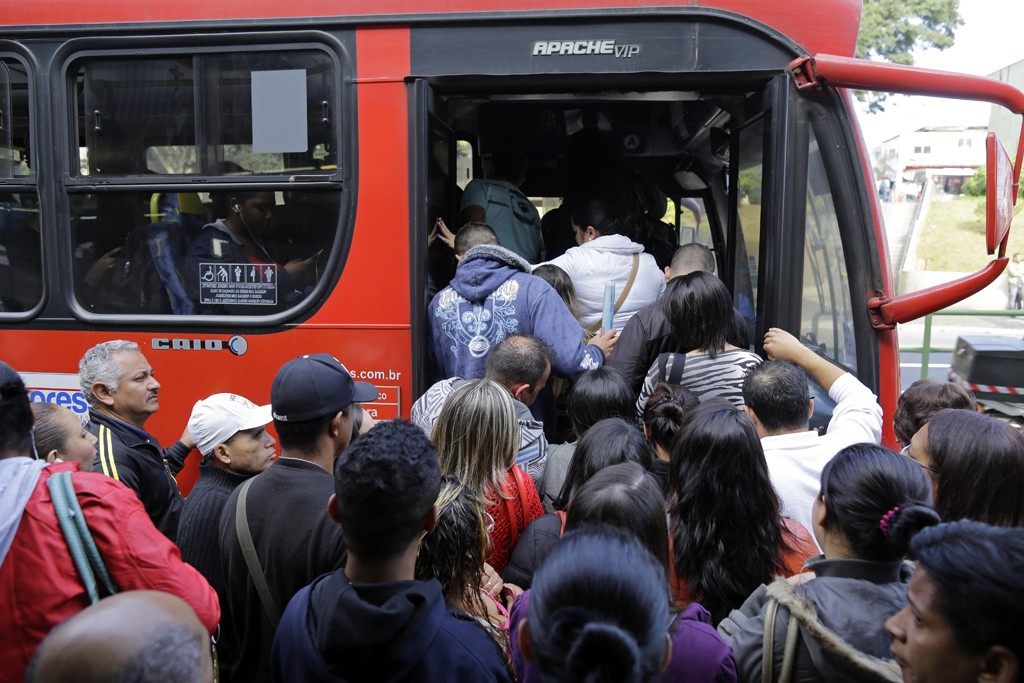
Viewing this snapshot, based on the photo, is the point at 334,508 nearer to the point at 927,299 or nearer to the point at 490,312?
the point at 490,312

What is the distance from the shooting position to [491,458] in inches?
101

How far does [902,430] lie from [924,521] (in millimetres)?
1725

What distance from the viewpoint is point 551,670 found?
124 centimetres

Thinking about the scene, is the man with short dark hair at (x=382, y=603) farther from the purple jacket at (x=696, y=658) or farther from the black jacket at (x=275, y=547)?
the black jacket at (x=275, y=547)

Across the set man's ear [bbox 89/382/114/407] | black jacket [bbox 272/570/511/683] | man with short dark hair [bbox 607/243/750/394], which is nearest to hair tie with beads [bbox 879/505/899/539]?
black jacket [bbox 272/570/511/683]

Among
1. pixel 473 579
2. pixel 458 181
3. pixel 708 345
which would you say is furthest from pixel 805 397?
pixel 458 181

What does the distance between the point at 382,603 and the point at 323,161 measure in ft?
8.35

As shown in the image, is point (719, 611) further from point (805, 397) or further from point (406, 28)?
point (406, 28)

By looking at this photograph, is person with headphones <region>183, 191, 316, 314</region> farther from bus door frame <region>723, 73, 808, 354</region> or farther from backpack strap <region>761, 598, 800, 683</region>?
backpack strap <region>761, 598, 800, 683</region>

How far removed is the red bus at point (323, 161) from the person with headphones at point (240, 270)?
0.01 metres

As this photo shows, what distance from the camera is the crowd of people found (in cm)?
129

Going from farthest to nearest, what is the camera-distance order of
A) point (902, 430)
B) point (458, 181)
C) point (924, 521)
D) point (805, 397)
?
point (458, 181), point (902, 430), point (805, 397), point (924, 521)

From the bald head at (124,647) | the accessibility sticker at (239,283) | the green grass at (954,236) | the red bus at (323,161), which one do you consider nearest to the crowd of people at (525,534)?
the bald head at (124,647)

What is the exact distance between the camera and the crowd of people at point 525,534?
129 cm
